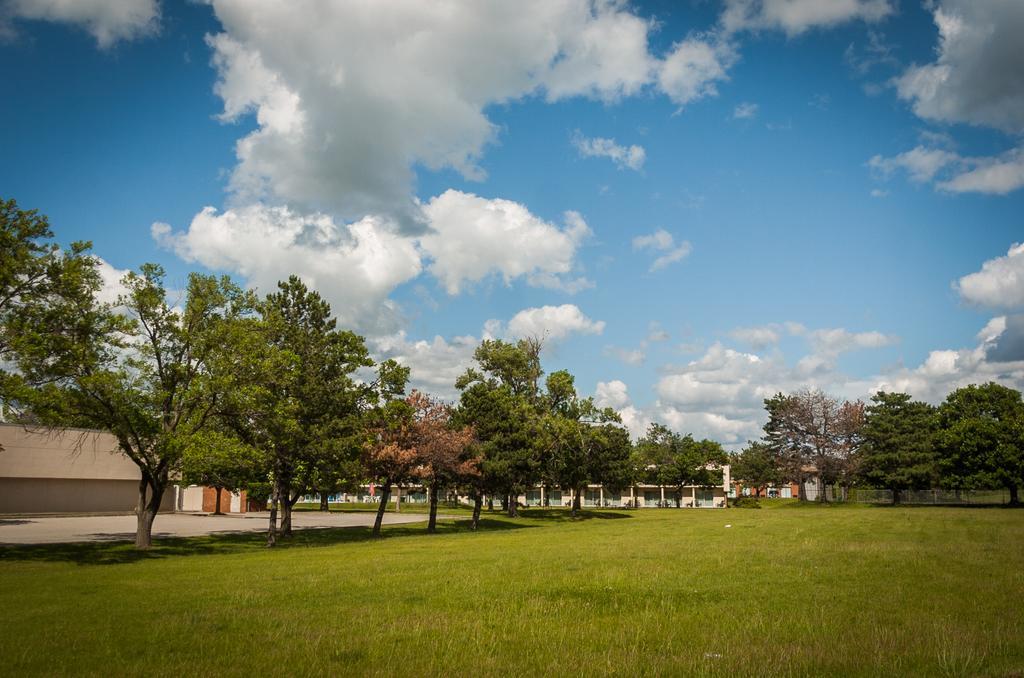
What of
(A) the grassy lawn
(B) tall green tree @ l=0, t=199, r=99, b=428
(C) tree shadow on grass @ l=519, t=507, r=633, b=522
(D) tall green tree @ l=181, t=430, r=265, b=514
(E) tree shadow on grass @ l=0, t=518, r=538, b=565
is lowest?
(C) tree shadow on grass @ l=519, t=507, r=633, b=522

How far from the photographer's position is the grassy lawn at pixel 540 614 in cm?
930

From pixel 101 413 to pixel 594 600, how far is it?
23.3 meters

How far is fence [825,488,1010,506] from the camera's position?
83562 millimetres

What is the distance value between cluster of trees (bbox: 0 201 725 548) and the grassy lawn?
6.41 metres

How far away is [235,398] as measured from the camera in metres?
30.1

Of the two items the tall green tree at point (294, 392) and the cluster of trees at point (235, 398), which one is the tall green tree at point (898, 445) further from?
the tall green tree at point (294, 392)

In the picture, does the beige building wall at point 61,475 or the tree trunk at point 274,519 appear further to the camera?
the beige building wall at point 61,475

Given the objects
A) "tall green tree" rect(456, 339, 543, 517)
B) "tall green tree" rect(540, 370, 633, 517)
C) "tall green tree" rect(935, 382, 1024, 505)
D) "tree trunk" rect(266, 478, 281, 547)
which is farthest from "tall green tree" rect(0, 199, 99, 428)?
"tall green tree" rect(935, 382, 1024, 505)

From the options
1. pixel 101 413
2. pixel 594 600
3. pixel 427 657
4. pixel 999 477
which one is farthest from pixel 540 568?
pixel 999 477

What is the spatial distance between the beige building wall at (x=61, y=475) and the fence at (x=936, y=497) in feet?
287

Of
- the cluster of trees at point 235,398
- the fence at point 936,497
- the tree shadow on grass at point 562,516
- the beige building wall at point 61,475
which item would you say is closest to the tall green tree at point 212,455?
the cluster of trees at point 235,398

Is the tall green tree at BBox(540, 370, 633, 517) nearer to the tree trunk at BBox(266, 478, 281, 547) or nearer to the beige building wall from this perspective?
the tree trunk at BBox(266, 478, 281, 547)

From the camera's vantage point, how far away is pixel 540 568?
20.3 m

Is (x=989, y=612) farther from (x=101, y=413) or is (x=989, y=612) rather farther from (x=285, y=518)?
(x=285, y=518)
